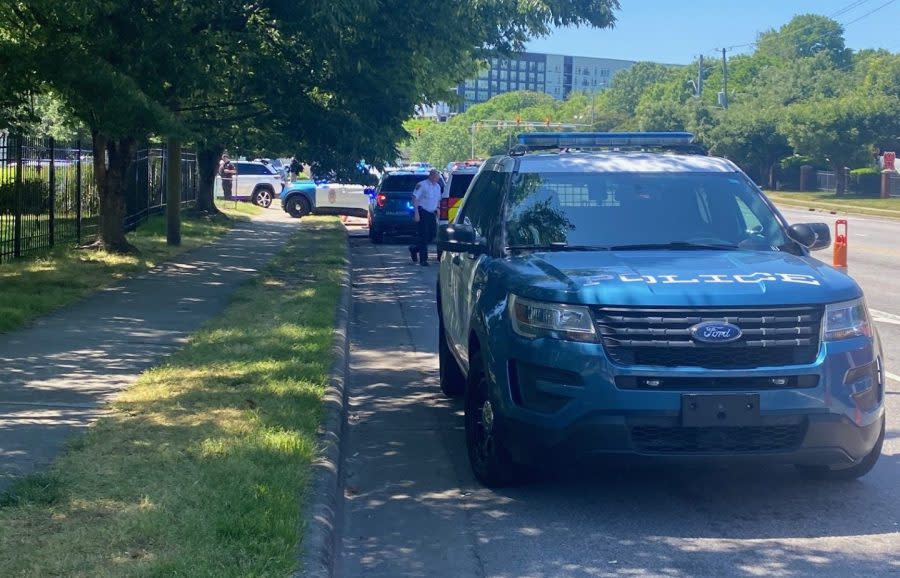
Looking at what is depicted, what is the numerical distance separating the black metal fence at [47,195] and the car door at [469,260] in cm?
1038

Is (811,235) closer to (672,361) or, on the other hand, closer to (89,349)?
(672,361)

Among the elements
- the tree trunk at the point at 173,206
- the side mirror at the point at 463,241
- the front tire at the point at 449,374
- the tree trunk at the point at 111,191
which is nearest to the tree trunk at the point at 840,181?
the tree trunk at the point at 173,206

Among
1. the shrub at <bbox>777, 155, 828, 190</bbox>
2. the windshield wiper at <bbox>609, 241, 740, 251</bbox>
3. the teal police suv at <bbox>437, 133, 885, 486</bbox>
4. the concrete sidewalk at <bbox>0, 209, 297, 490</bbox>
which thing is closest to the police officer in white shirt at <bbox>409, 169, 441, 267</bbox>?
the concrete sidewalk at <bbox>0, 209, 297, 490</bbox>

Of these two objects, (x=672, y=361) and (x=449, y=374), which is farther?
(x=449, y=374)

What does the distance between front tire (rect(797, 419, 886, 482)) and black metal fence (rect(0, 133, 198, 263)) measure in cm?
1348

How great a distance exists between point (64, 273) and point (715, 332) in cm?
1268

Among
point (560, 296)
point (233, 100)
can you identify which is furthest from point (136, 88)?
point (560, 296)

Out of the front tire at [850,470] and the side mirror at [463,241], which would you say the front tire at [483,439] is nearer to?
the side mirror at [463,241]

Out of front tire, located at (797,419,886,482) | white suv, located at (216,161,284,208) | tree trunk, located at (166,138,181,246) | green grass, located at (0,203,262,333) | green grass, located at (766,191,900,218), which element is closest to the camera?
front tire, located at (797,419,886,482)

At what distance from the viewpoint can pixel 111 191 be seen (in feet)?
66.9

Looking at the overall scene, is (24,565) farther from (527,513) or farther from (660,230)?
(660,230)

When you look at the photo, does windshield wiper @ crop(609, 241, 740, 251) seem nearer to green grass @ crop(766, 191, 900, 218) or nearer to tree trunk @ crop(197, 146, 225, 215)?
tree trunk @ crop(197, 146, 225, 215)

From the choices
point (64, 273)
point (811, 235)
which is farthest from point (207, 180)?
point (811, 235)

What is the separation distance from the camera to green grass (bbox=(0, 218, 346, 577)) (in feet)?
16.9
